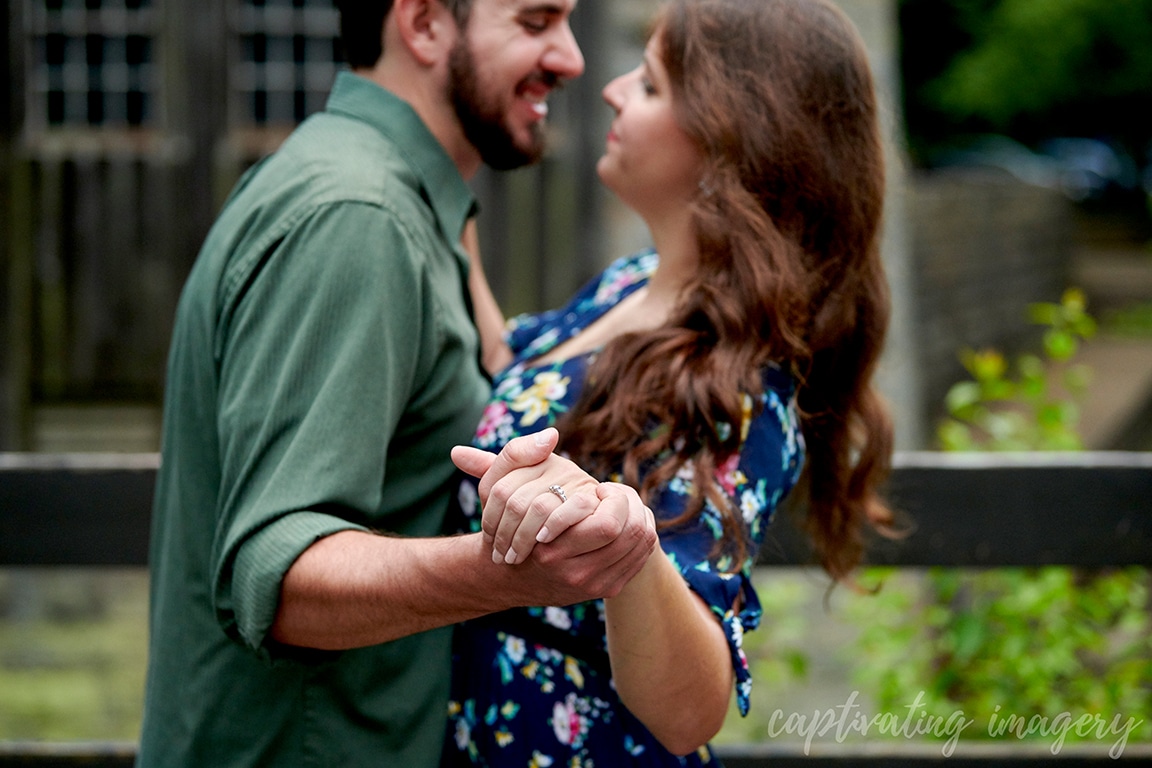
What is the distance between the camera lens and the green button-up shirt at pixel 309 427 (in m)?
1.41

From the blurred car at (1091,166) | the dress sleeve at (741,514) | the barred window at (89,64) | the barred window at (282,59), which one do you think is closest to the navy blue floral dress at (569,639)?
the dress sleeve at (741,514)

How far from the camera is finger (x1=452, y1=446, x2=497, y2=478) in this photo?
116 centimetres

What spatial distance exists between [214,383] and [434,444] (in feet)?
1.01

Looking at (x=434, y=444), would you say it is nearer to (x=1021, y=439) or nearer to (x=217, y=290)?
(x=217, y=290)

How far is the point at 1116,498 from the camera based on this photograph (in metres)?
2.37

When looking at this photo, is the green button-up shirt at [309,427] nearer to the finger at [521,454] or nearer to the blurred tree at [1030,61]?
the finger at [521,454]

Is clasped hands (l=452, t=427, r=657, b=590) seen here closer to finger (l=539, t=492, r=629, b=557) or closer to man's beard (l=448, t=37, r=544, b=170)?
finger (l=539, t=492, r=629, b=557)

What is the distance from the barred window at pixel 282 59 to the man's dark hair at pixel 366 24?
151 inches

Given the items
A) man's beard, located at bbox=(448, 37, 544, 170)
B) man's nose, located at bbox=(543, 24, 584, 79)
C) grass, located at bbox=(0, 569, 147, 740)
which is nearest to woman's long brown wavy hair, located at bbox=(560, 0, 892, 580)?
man's nose, located at bbox=(543, 24, 584, 79)

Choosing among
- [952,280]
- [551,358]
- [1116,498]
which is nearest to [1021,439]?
[1116,498]

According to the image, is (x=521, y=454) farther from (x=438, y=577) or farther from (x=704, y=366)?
(x=704, y=366)

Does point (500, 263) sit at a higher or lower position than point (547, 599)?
lower

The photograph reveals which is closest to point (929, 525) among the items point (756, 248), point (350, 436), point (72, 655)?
point (756, 248)

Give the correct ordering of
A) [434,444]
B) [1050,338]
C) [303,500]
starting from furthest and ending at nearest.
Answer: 1. [1050,338]
2. [434,444]
3. [303,500]
